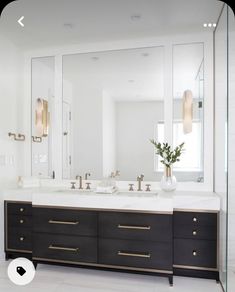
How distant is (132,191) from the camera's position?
2928 millimetres

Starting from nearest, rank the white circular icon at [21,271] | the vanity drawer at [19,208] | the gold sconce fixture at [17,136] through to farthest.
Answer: the white circular icon at [21,271], the vanity drawer at [19,208], the gold sconce fixture at [17,136]

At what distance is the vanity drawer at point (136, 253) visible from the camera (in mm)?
2449

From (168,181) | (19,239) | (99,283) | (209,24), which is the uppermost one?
(209,24)

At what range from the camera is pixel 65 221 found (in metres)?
2.68

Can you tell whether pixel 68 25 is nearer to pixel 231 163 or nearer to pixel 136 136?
pixel 136 136

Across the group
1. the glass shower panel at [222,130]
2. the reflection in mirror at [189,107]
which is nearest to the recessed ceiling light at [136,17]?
the reflection in mirror at [189,107]

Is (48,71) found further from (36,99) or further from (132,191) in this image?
(132,191)

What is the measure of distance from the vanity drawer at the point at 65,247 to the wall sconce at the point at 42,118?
4.11 ft

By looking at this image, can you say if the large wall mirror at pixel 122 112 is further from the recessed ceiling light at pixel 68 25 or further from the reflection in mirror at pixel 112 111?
the recessed ceiling light at pixel 68 25

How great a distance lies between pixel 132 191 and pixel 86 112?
1082 mm

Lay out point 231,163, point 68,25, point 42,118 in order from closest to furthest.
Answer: point 231,163, point 68,25, point 42,118

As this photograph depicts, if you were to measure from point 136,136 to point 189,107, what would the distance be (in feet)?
2.19

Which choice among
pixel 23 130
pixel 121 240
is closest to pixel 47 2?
pixel 23 130

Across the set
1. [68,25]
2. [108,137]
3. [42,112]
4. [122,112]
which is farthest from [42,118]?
[68,25]
